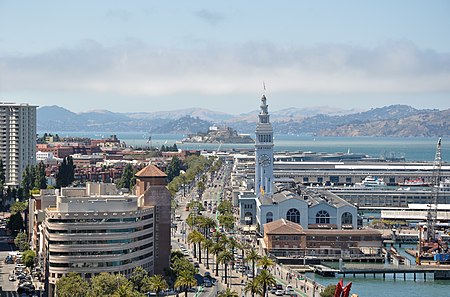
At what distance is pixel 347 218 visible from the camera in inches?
2813

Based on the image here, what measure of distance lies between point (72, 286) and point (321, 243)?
26969mm

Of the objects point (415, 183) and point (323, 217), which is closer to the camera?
point (323, 217)

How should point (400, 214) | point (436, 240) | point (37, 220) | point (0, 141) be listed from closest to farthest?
point (37, 220) < point (436, 240) < point (400, 214) < point (0, 141)

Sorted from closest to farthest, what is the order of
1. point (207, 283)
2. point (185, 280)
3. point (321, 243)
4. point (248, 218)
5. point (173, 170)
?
point (185, 280) < point (207, 283) < point (321, 243) < point (248, 218) < point (173, 170)

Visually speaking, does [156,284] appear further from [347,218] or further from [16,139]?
[16,139]

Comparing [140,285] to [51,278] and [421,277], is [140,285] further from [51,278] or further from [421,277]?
[421,277]

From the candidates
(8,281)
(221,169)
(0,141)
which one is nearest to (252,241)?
(8,281)

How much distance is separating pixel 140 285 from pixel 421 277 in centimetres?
2151

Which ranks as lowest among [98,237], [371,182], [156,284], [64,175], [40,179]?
[156,284]

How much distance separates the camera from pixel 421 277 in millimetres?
59219

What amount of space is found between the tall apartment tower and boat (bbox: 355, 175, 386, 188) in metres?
38.3

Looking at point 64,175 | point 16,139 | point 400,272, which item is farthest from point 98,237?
point 16,139

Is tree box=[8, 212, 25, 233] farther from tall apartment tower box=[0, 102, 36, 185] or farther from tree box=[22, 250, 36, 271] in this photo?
tall apartment tower box=[0, 102, 36, 185]

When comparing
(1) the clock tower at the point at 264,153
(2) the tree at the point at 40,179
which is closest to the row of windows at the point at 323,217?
(1) the clock tower at the point at 264,153
